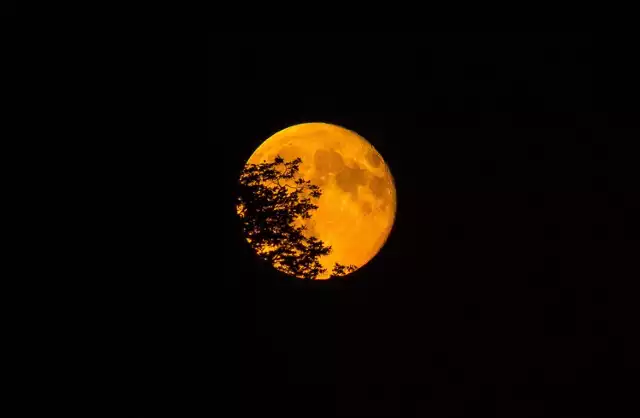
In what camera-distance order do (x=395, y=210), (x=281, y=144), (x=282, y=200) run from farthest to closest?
(x=395, y=210), (x=281, y=144), (x=282, y=200)

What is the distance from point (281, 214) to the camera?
5.96 m

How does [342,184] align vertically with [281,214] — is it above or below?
above

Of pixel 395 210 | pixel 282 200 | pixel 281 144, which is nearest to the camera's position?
pixel 282 200

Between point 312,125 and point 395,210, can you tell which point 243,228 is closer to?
point 312,125

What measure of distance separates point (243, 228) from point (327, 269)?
3.57 feet

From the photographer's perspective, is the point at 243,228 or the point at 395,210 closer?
the point at 243,228

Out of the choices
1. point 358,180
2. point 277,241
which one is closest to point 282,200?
point 277,241

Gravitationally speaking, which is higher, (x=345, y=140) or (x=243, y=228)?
(x=345, y=140)

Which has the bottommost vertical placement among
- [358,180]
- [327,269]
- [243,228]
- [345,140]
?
[327,269]

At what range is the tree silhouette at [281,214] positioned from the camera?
5949 mm

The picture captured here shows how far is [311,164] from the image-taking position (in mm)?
6090

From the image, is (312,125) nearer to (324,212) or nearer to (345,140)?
(345,140)

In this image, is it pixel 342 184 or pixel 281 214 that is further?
pixel 342 184

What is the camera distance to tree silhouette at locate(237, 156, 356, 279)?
5.95 meters
